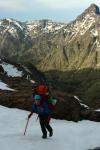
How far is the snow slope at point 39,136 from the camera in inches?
759

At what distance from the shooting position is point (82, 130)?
25.5 meters

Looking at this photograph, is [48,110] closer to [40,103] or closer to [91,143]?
[40,103]

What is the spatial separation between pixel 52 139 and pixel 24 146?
110 inches

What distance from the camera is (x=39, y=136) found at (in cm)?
2184

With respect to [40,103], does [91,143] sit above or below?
below

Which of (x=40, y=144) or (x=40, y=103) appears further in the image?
(x=40, y=103)

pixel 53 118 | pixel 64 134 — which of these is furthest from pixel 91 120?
pixel 64 134

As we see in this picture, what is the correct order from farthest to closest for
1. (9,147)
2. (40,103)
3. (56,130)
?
(56,130)
(40,103)
(9,147)

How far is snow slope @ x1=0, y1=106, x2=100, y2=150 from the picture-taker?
1929cm

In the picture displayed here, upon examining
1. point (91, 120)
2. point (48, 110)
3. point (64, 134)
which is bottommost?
point (91, 120)

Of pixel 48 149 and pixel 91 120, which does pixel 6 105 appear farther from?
pixel 48 149

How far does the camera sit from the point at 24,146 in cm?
1880

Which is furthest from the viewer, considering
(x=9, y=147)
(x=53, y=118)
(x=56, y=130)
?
(x=53, y=118)

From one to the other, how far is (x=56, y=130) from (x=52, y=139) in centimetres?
395
